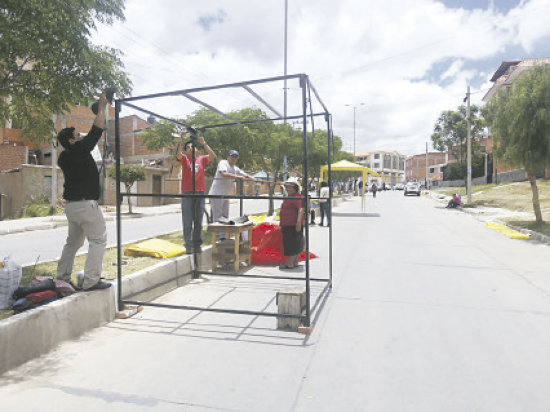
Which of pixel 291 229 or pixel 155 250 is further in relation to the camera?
pixel 291 229

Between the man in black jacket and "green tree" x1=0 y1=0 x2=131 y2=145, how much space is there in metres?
1.53

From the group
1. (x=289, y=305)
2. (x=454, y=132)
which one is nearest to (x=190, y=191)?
(x=289, y=305)

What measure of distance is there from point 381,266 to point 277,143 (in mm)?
14378

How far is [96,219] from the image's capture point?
425 centimetres

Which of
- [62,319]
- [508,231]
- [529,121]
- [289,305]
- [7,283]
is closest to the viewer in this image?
[62,319]

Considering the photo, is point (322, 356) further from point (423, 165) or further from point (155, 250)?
point (423, 165)

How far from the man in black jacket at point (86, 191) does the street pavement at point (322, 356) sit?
2.19 ft

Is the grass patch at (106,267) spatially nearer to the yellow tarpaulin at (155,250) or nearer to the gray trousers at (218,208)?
the yellow tarpaulin at (155,250)

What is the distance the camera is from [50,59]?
17.7 feet

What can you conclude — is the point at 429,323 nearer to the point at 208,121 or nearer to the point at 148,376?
the point at 148,376

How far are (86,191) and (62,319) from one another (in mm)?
1247

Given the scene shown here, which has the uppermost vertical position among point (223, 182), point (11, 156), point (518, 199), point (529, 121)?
point (11, 156)

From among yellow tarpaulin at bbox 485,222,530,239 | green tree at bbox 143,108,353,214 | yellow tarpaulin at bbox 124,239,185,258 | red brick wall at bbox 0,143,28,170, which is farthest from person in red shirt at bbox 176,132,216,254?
red brick wall at bbox 0,143,28,170

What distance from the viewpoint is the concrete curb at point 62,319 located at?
321 centimetres
